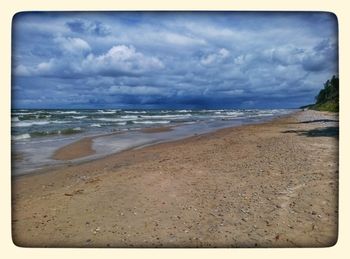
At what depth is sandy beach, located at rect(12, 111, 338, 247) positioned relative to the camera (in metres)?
3.47

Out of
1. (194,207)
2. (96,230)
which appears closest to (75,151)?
(96,230)

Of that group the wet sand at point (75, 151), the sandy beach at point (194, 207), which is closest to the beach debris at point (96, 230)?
the sandy beach at point (194, 207)

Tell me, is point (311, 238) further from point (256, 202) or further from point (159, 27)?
point (159, 27)

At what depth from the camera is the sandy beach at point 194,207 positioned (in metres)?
3.47

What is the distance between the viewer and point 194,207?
12.2ft

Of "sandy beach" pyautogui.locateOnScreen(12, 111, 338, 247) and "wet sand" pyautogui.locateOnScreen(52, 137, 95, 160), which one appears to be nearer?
"sandy beach" pyautogui.locateOnScreen(12, 111, 338, 247)

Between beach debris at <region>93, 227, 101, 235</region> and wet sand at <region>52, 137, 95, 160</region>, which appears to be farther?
wet sand at <region>52, 137, 95, 160</region>

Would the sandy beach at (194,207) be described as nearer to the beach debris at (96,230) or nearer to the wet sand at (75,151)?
the beach debris at (96,230)

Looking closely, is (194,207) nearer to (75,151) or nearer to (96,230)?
(96,230)

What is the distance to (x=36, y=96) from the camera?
3.88 metres

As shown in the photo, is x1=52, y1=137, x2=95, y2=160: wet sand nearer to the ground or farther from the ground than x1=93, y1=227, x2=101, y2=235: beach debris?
farther from the ground

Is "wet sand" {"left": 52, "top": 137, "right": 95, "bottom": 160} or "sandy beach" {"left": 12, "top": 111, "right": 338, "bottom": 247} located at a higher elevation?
"wet sand" {"left": 52, "top": 137, "right": 95, "bottom": 160}

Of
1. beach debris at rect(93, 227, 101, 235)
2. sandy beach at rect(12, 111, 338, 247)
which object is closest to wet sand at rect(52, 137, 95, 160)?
sandy beach at rect(12, 111, 338, 247)

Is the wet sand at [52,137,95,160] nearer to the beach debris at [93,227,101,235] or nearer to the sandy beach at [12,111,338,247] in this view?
the sandy beach at [12,111,338,247]
